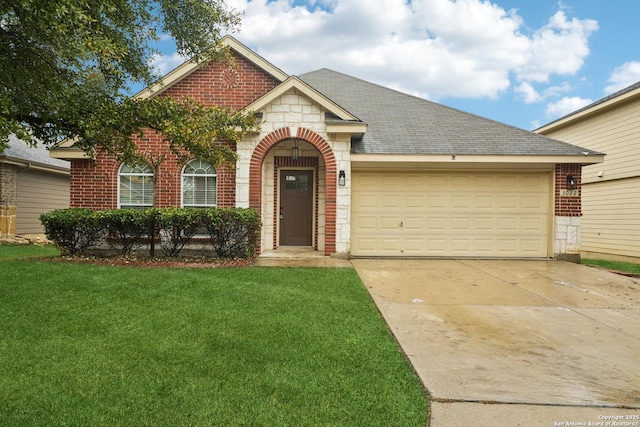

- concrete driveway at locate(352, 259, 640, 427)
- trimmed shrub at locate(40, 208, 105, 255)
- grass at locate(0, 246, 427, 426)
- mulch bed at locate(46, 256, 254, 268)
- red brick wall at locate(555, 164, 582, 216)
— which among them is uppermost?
red brick wall at locate(555, 164, 582, 216)

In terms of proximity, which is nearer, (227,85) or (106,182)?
(106,182)

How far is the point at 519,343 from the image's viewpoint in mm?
3840

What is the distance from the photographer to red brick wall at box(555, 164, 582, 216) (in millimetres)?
9727

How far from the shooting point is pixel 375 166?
32.5 ft

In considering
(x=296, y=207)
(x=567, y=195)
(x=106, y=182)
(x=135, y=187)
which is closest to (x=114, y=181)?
(x=106, y=182)

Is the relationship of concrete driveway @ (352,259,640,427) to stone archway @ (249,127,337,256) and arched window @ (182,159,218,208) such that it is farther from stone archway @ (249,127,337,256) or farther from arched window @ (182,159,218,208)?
arched window @ (182,159,218,208)

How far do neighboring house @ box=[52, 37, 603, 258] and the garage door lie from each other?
0.09ft

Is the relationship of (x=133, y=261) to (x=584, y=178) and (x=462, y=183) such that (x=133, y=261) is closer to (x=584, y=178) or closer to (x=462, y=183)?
(x=462, y=183)

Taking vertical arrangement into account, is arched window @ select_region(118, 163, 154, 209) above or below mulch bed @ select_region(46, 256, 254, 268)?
above

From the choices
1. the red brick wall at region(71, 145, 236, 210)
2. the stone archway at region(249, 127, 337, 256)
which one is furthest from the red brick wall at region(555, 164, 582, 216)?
the red brick wall at region(71, 145, 236, 210)

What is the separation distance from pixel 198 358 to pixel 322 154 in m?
6.81

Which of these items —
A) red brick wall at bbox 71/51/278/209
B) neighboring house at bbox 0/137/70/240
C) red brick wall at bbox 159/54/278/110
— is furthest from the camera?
neighboring house at bbox 0/137/70/240

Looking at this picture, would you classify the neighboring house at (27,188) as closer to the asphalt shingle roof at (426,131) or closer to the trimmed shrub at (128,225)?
the trimmed shrub at (128,225)

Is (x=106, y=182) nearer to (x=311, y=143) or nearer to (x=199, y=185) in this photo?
(x=199, y=185)
